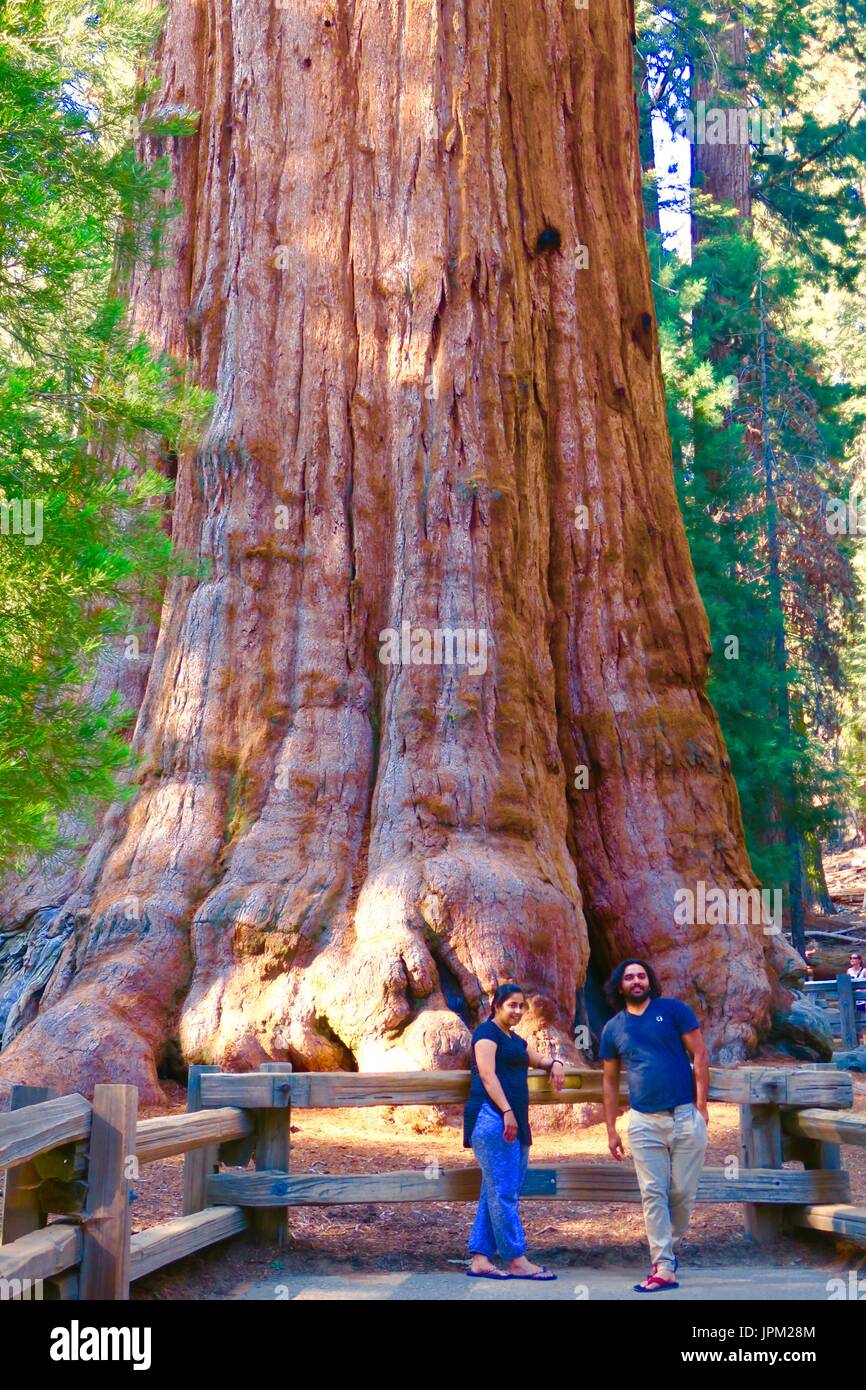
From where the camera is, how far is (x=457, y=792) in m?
9.77

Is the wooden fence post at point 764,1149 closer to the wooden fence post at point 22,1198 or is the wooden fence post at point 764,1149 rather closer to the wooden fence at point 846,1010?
the wooden fence post at point 22,1198

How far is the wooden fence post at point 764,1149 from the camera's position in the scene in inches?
282

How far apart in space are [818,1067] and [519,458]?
18.2 ft

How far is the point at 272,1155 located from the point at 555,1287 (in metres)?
1.55

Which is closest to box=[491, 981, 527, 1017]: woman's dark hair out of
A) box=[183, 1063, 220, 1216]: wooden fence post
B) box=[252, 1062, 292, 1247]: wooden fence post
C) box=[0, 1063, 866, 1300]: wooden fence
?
box=[0, 1063, 866, 1300]: wooden fence

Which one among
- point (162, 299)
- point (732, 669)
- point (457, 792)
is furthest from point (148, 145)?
point (732, 669)

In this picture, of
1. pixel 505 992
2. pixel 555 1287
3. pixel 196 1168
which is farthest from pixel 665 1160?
pixel 196 1168

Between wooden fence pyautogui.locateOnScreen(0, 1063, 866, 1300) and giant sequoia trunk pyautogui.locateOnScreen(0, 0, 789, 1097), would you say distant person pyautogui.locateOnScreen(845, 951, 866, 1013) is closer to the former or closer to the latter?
giant sequoia trunk pyautogui.locateOnScreen(0, 0, 789, 1097)

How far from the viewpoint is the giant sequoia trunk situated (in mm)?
9219

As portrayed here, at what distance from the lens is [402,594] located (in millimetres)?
10352

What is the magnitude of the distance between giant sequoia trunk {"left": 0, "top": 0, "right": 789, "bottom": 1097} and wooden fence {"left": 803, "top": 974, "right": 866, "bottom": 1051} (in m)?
5.86

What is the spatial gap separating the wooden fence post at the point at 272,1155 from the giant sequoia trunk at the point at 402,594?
5.27ft

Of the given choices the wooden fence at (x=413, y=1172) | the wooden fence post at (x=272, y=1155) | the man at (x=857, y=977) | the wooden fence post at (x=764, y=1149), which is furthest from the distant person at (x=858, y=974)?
the wooden fence post at (x=272, y=1155)

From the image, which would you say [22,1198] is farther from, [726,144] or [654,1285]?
[726,144]
